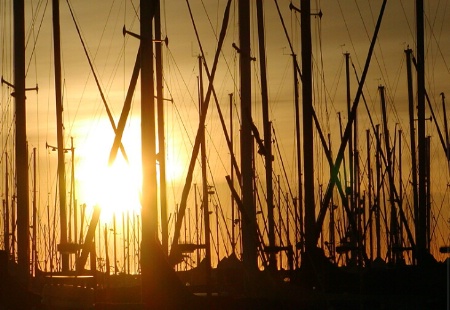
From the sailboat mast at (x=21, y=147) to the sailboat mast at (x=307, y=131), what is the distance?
27.7ft

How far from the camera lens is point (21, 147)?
34875mm

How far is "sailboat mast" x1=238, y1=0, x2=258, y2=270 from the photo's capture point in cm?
3781

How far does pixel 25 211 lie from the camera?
113 ft

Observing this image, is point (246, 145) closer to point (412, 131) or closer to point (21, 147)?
point (21, 147)

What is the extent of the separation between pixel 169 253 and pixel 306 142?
6638 millimetres

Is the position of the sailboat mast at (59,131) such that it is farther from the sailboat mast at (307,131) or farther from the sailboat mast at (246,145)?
the sailboat mast at (307,131)

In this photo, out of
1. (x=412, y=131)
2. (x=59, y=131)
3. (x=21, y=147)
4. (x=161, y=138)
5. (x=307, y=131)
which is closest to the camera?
(x=21, y=147)

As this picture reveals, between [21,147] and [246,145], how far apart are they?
758 cm

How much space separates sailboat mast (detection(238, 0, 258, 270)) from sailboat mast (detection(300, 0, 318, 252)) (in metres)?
1.72

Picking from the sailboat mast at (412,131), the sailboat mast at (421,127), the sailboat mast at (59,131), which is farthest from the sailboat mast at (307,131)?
the sailboat mast at (412,131)

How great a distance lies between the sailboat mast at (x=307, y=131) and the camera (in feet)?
124

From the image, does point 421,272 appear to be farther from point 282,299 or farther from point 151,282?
point 151,282

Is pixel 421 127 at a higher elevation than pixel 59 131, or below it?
higher

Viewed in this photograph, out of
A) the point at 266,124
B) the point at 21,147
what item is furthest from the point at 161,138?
the point at 266,124
